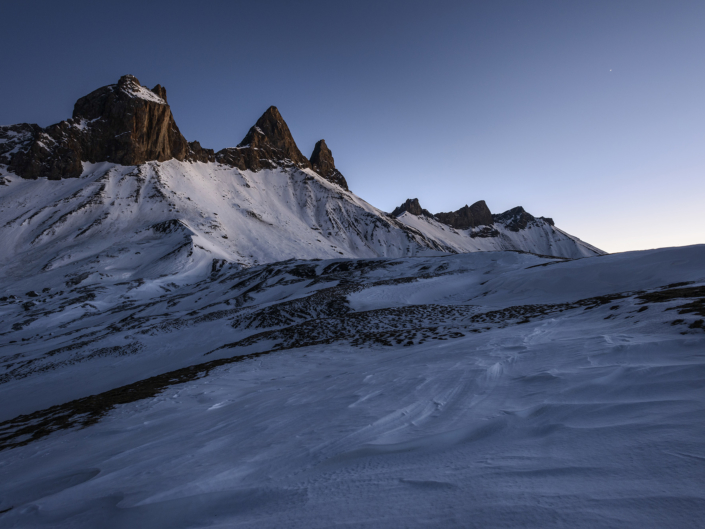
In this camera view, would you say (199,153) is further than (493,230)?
No

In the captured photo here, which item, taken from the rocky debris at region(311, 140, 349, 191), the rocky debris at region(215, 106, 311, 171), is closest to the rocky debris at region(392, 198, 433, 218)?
the rocky debris at region(311, 140, 349, 191)

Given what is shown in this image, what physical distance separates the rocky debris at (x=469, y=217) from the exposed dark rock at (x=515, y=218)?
39.8 feet

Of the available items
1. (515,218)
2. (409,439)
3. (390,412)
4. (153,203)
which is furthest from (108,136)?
(515,218)

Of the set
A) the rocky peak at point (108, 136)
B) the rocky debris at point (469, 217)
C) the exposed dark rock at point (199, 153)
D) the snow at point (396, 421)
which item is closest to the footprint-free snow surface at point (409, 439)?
the snow at point (396, 421)

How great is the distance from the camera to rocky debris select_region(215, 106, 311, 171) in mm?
124250

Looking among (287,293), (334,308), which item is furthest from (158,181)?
(334,308)

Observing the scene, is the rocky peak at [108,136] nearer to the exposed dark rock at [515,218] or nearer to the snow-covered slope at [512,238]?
the snow-covered slope at [512,238]

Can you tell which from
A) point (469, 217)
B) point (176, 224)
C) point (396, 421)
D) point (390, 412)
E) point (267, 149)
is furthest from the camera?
point (469, 217)

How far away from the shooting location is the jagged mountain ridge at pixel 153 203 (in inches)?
2530

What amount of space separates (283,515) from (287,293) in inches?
1023

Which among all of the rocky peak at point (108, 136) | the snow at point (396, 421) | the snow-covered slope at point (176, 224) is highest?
the rocky peak at point (108, 136)

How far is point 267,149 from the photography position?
13488 centimetres

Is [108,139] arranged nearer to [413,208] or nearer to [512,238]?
[413,208]

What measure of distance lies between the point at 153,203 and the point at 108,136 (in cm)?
3790
